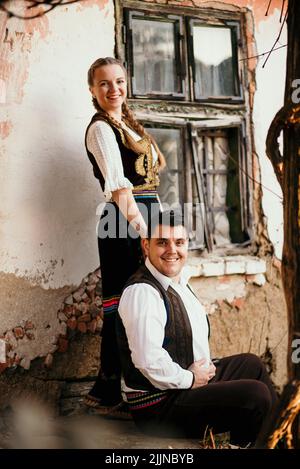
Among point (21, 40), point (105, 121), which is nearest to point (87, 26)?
point (21, 40)

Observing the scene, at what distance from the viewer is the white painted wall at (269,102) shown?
17.9 ft

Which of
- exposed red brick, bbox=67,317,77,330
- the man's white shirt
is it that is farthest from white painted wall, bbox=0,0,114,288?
the man's white shirt

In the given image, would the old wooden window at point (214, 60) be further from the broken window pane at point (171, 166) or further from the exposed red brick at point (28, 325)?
the exposed red brick at point (28, 325)

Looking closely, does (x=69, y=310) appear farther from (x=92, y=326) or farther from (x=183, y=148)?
(x=183, y=148)

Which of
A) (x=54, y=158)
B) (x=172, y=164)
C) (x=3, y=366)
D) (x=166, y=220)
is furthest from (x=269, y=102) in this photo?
(x=3, y=366)

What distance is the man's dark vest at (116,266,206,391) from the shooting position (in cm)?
378

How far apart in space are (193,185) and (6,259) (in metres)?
1.51

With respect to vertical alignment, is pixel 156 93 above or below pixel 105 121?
above

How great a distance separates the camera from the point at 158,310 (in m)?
3.72

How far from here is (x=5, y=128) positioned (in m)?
4.52

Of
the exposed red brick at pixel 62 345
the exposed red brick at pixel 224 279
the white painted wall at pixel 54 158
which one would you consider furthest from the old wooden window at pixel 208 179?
the exposed red brick at pixel 62 345

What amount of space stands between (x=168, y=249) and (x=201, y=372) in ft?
2.15

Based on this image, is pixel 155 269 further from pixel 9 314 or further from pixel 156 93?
pixel 156 93

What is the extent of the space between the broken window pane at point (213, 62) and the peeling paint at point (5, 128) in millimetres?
1427
